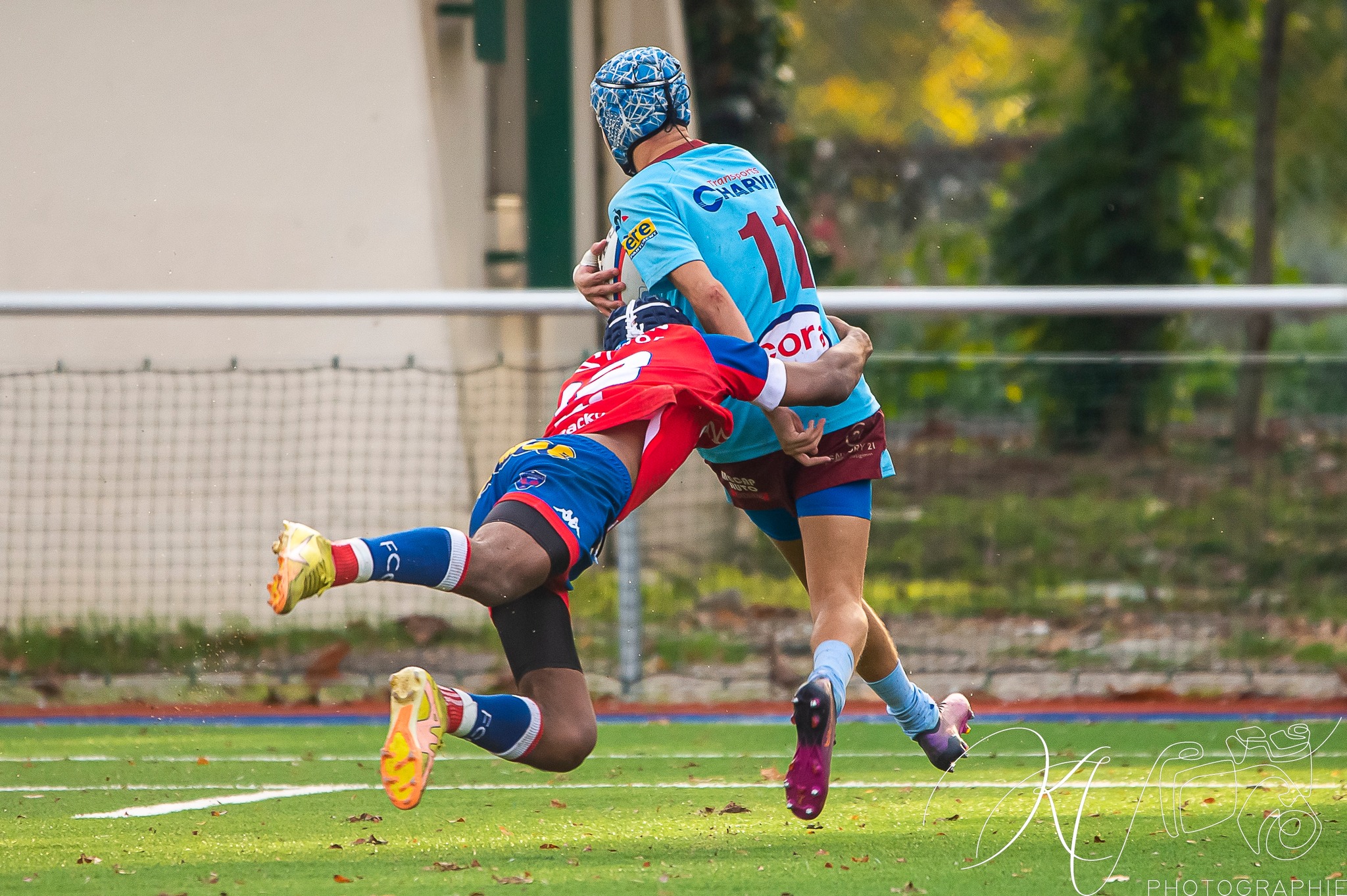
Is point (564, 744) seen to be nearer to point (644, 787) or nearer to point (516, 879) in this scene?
point (516, 879)

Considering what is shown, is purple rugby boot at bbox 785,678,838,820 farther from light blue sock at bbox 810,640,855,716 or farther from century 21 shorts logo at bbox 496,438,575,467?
century 21 shorts logo at bbox 496,438,575,467

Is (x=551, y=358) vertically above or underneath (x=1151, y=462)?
above

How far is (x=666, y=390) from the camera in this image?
3.63 m

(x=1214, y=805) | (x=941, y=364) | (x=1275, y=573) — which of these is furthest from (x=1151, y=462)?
(x=1214, y=805)

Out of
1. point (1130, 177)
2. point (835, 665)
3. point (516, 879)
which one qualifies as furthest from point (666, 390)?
point (1130, 177)

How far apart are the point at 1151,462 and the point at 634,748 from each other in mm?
6350

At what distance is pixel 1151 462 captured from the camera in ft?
36.8

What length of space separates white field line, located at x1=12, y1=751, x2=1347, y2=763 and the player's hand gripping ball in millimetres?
2326

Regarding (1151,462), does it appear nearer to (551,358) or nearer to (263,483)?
(551,358)

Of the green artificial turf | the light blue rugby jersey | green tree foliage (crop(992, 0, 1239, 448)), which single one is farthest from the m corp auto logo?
green tree foliage (crop(992, 0, 1239, 448))

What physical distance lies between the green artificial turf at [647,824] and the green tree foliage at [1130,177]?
760 cm

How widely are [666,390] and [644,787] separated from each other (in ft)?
6.46

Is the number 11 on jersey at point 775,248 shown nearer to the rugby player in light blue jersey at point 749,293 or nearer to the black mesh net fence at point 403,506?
the rugby player in light blue jersey at point 749,293

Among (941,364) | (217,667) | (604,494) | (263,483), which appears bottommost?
(217,667)
